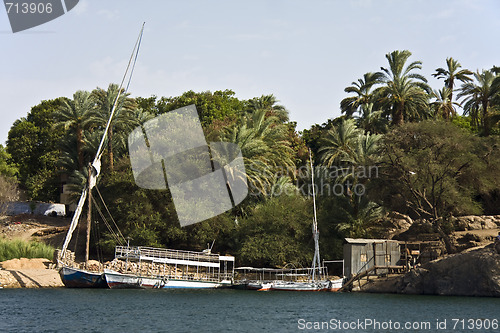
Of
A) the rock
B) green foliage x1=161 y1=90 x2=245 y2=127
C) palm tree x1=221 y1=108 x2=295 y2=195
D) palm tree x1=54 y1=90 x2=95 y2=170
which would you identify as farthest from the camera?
green foliage x1=161 y1=90 x2=245 y2=127

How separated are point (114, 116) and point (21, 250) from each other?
1525cm

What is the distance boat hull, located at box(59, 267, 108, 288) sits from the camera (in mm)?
47625

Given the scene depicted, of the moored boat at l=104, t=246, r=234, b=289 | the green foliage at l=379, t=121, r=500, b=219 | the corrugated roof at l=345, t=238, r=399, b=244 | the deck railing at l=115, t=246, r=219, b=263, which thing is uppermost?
the green foliage at l=379, t=121, r=500, b=219

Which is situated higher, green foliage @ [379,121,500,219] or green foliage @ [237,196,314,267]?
green foliage @ [379,121,500,219]

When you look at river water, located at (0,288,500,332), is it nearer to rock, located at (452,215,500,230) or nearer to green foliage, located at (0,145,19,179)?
rock, located at (452,215,500,230)

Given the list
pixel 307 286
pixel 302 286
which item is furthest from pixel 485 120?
pixel 302 286

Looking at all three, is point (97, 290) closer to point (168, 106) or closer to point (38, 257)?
point (38, 257)

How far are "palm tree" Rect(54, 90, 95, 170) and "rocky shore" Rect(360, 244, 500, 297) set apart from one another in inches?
1322

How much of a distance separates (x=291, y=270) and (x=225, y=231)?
7644 millimetres

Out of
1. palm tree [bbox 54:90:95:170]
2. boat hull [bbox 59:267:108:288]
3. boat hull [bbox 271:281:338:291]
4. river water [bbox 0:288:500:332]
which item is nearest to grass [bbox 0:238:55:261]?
boat hull [bbox 59:267:108:288]

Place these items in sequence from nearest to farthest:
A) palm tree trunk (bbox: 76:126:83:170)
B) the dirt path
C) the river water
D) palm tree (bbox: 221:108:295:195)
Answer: the river water < palm tree (bbox: 221:108:295:195) < the dirt path < palm tree trunk (bbox: 76:126:83:170)

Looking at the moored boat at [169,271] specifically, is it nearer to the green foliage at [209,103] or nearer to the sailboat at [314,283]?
the sailboat at [314,283]

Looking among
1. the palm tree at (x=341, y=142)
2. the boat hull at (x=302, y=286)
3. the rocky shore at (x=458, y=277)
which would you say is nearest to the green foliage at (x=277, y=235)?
the boat hull at (x=302, y=286)

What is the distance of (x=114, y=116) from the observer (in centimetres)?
6109
